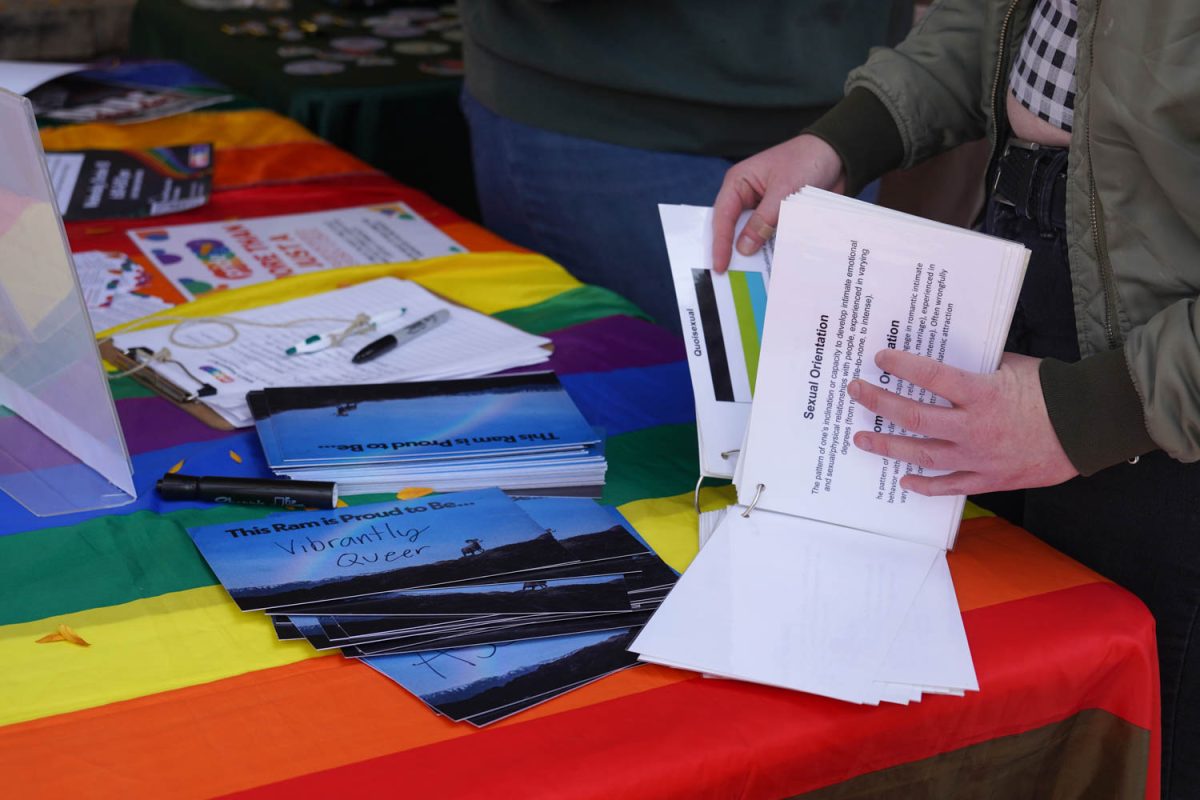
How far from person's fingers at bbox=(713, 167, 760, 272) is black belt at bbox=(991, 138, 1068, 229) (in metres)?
0.23

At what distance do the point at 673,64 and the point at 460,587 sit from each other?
93 centimetres

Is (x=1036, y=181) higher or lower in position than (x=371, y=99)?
higher

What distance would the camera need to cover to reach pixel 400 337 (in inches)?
47.9

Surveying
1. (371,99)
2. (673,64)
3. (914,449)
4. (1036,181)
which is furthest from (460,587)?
(371,99)

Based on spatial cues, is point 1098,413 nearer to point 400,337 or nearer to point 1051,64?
point 1051,64

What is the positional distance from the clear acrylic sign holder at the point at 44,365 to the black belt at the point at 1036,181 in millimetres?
756

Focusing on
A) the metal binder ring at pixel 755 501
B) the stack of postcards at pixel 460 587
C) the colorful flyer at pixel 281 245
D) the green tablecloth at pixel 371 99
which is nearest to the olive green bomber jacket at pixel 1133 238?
the metal binder ring at pixel 755 501

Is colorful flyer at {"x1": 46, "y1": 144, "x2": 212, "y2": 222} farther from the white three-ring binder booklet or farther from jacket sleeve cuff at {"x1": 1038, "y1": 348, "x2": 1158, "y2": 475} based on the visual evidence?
jacket sleeve cuff at {"x1": 1038, "y1": 348, "x2": 1158, "y2": 475}

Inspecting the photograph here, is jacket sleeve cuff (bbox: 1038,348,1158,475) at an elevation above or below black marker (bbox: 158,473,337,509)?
above

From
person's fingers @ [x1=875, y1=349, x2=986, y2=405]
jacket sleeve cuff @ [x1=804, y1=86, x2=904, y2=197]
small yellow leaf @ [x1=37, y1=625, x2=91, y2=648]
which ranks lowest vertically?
small yellow leaf @ [x1=37, y1=625, x2=91, y2=648]

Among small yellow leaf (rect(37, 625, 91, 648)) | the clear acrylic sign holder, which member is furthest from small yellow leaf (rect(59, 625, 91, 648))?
the clear acrylic sign holder

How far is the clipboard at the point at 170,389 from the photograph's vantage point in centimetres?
107

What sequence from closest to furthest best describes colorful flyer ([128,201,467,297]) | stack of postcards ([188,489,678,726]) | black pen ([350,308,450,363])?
stack of postcards ([188,489,678,726]) < black pen ([350,308,450,363]) < colorful flyer ([128,201,467,297])

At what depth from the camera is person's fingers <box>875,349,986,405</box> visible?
2.64ft
